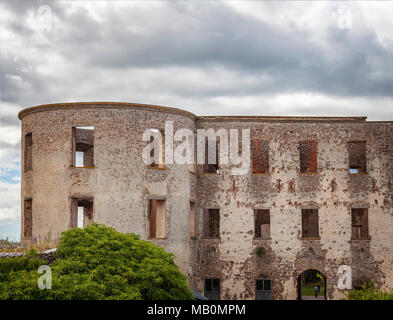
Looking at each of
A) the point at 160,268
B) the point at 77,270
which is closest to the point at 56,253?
the point at 77,270

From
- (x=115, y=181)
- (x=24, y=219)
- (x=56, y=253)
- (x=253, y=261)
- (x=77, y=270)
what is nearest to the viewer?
(x=77, y=270)

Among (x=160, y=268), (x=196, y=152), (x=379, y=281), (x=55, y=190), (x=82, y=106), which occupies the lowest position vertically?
(x=379, y=281)

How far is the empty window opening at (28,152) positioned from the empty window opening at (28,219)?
1.60m

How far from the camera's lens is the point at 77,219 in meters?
23.6

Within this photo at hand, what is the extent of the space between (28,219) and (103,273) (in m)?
10.3

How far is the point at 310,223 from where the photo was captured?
34031 millimetres

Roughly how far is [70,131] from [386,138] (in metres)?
15.5

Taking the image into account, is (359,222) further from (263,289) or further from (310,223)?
(263,289)

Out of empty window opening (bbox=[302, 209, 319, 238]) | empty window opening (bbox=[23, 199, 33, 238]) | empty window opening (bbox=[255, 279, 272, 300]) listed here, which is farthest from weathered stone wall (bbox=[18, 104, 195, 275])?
empty window opening (bbox=[302, 209, 319, 238])

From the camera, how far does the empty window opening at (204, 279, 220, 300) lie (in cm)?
2667

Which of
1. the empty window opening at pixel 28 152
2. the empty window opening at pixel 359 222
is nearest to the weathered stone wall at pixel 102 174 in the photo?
the empty window opening at pixel 28 152

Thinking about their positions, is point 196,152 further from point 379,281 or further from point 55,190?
point 379,281

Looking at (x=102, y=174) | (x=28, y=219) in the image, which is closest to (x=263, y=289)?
(x=102, y=174)

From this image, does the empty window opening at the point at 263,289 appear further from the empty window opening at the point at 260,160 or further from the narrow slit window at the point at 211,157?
the narrow slit window at the point at 211,157
